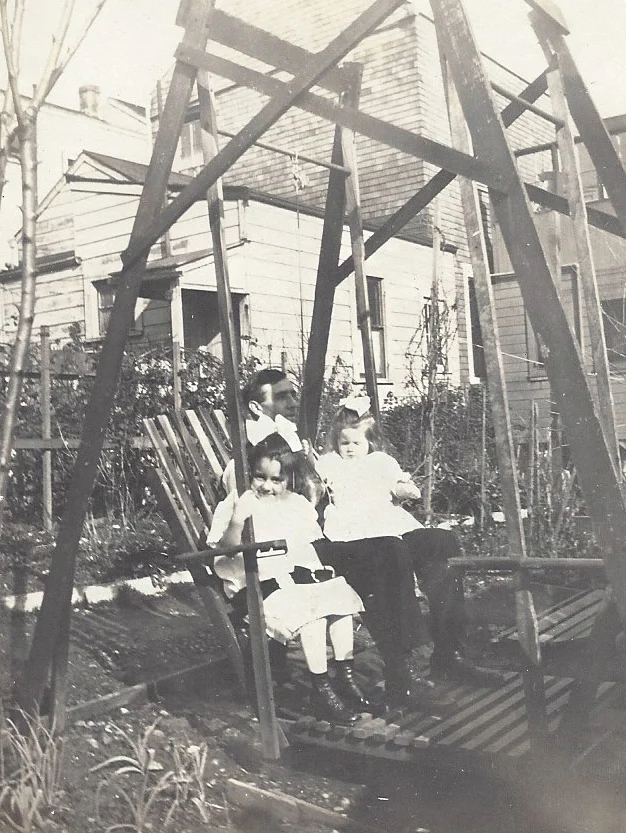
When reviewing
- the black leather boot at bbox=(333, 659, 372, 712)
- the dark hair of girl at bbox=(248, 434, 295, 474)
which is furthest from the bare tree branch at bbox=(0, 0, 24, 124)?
the black leather boot at bbox=(333, 659, 372, 712)

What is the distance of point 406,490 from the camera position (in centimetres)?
411

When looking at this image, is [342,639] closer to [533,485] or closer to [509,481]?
[509,481]

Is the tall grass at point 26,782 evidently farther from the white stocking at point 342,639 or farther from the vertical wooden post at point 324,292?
the vertical wooden post at point 324,292

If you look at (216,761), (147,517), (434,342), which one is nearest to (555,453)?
(434,342)

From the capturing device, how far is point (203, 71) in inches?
127

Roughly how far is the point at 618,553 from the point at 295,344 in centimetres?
1031

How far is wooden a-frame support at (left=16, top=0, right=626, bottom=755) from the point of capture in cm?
250

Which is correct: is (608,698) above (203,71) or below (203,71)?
below

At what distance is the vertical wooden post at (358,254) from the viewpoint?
450 centimetres

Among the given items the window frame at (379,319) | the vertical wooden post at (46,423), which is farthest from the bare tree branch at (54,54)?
the window frame at (379,319)

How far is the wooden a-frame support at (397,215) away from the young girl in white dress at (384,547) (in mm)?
740

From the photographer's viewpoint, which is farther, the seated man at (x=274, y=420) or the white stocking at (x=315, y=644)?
the seated man at (x=274, y=420)

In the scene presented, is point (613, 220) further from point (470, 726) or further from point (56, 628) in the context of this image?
point (56, 628)

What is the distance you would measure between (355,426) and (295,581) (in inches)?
33.9
